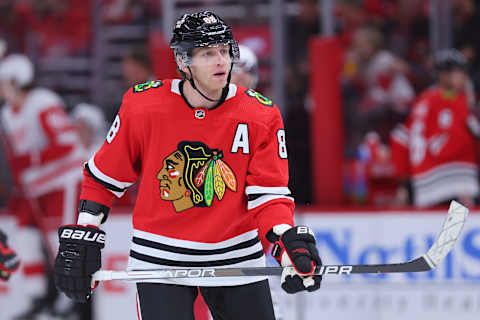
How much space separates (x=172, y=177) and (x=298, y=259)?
0.49 meters

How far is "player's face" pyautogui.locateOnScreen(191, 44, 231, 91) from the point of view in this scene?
2.72 metres

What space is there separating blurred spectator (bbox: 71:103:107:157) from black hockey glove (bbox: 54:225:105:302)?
3.38 m

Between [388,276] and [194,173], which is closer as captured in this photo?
[194,173]

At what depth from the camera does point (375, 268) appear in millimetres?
2561

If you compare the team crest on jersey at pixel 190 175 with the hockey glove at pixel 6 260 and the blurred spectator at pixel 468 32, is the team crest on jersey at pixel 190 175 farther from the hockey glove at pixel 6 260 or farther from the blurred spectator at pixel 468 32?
the blurred spectator at pixel 468 32

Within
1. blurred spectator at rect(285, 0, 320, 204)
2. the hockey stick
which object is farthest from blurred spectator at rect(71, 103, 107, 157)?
the hockey stick

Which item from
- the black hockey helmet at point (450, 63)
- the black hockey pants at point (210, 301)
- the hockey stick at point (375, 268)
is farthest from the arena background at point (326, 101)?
the hockey stick at point (375, 268)

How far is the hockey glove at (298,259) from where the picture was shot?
256 cm

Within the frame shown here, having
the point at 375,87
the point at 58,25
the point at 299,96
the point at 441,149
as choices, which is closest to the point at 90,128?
the point at 299,96

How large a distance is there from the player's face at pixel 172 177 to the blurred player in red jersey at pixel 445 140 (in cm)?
314

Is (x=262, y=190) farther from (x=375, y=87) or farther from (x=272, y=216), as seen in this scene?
(x=375, y=87)

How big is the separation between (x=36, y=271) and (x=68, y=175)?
0.77m

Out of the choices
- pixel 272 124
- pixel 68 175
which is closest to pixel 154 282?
pixel 272 124

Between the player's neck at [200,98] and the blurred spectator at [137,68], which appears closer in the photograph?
the player's neck at [200,98]
